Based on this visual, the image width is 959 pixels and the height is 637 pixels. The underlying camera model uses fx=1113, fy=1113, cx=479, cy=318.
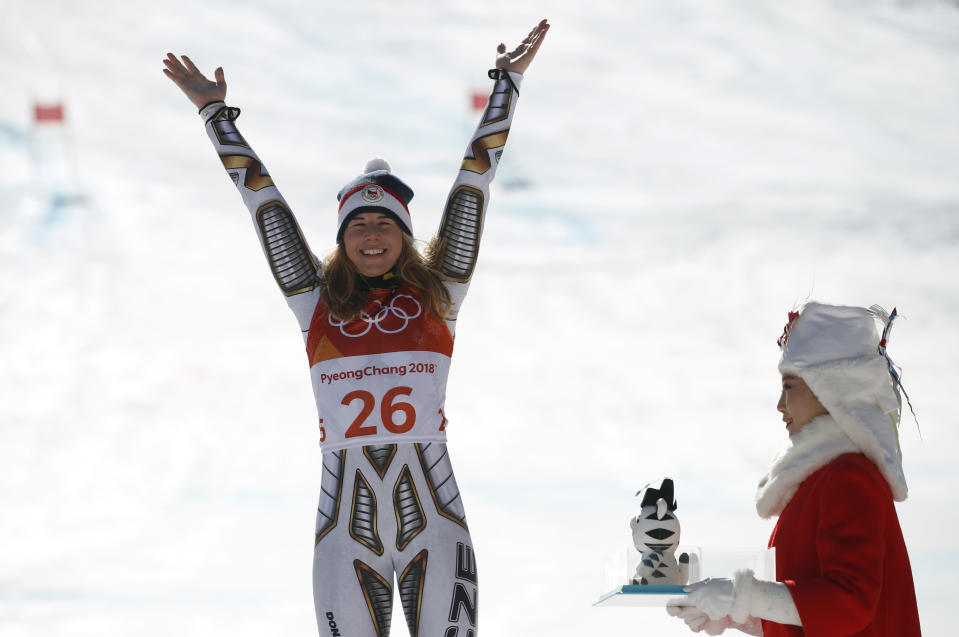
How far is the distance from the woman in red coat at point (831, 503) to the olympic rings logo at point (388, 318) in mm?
1180

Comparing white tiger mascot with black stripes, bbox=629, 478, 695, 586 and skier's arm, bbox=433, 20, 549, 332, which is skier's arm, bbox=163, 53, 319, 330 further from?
white tiger mascot with black stripes, bbox=629, 478, 695, 586

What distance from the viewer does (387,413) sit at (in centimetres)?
338

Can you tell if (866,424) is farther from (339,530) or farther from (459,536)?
(339,530)

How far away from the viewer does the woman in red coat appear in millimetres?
2562

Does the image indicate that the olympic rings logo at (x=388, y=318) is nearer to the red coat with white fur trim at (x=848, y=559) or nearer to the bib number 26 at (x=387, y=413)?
the bib number 26 at (x=387, y=413)

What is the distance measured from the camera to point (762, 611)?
103 inches

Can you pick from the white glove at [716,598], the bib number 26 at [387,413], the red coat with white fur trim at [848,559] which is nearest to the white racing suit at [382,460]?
the bib number 26 at [387,413]

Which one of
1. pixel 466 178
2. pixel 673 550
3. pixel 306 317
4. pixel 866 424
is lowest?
pixel 673 550

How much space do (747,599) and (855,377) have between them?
626 mm

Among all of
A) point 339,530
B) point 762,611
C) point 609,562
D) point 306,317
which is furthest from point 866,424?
point 306,317

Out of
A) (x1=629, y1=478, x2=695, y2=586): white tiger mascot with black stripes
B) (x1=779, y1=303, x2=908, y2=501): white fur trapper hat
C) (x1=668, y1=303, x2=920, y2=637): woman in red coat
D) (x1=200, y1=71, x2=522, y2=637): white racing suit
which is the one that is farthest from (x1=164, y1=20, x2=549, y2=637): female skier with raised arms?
(x1=779, y1=303, x2=908, y2=501): white fur trapper hat

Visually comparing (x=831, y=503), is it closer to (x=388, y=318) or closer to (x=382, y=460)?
(x=382, y=460)

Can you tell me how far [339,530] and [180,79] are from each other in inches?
67.8

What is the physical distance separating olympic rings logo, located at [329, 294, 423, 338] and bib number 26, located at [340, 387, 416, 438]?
0.67 feet
